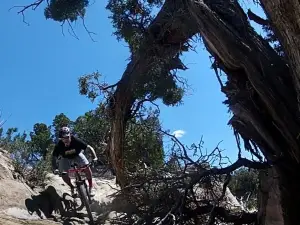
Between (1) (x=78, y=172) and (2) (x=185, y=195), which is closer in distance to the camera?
(2) (x=185, y=195)

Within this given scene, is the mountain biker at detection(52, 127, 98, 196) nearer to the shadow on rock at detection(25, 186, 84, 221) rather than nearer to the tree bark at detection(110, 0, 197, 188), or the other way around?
the shadow on rock at detection(25, 186, 84, 221)

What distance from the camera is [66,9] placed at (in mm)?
9523

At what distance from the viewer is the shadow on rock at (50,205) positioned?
9148mm

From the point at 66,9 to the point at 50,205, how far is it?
13.7 ft

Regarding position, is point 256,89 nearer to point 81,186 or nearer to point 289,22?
point 289,22

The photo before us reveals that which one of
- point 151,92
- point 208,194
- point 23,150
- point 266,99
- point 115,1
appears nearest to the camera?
point 266,99

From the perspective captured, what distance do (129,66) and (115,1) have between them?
1469 millimetres

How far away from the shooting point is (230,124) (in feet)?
23.3

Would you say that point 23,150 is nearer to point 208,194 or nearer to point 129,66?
point 129,66

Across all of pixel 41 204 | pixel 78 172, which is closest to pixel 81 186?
pixel 78 172

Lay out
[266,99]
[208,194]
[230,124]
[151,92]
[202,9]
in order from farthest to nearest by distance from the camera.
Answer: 1. [151,92]
2. [208,194]
3. [230,124]
4. [202,9]
5. [266,99]

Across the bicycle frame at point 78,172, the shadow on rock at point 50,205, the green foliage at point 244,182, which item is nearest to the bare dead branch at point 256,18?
the bicycle frame at point 78,172

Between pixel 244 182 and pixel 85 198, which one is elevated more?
pixel 244 182

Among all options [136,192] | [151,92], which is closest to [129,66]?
[151,92]
